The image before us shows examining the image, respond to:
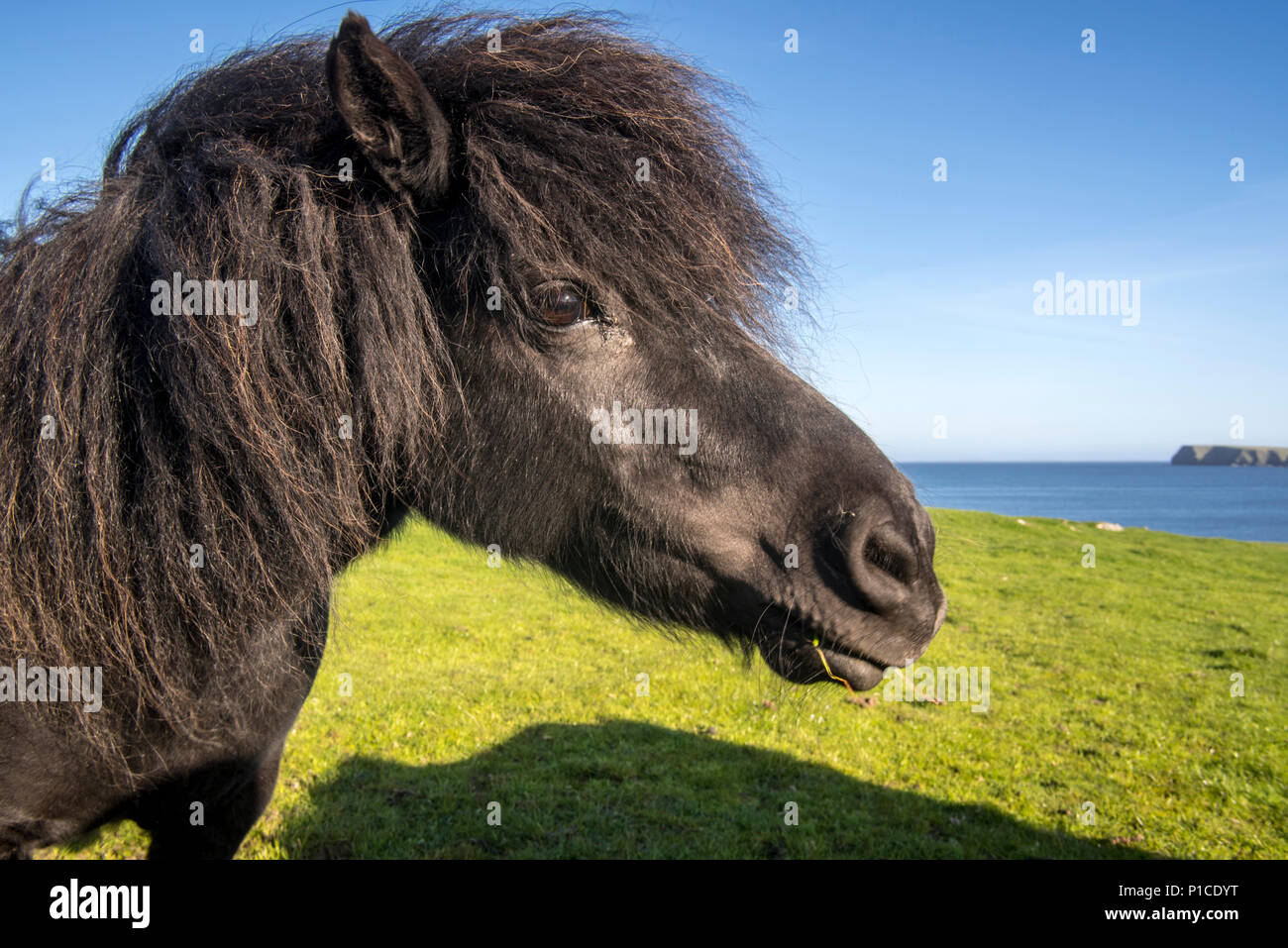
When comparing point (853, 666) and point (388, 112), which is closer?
point (388, 112)

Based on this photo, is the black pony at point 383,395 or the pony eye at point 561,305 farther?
the pony eye at point 561,305

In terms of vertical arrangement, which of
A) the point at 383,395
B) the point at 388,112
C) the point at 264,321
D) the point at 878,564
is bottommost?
the point at 878,564

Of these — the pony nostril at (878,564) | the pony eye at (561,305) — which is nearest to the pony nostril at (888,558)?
the pony nostril at (878,564)

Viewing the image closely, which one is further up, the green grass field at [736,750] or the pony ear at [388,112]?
the pony ear at [388,112]

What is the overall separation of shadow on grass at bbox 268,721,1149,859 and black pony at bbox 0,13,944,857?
305 cm

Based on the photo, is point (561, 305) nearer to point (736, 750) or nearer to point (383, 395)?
point (383, 395)

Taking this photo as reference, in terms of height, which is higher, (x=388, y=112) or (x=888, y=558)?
(x=388, y=112)

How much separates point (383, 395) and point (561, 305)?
1.78ft

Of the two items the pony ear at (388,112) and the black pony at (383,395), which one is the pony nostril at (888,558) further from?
the pony ear at (388,112)

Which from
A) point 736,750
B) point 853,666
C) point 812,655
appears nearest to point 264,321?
point 812,655

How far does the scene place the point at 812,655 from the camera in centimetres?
202

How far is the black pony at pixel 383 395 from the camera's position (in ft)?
6.06

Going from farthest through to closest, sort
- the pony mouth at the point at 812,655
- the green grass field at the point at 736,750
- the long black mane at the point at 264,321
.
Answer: the green grass field at the point at 736,750 < the pony mouth at the point at 812,655 < the long black mane at the point at 264,321
